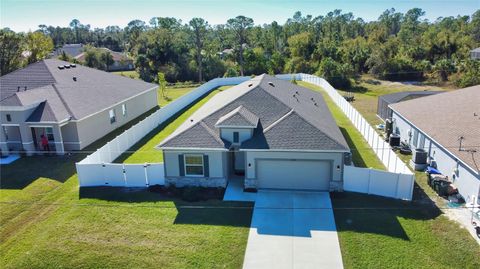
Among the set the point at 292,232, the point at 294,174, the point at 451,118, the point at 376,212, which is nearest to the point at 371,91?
the point at 451,118

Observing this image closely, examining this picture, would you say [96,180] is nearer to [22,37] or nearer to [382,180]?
[382,180]

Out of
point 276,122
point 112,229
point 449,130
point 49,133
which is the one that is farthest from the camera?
point 49,133

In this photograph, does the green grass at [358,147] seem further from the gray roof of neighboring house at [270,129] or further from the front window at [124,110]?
the front window at [124,110]

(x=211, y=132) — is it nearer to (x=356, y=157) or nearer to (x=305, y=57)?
(x=356, y=157)

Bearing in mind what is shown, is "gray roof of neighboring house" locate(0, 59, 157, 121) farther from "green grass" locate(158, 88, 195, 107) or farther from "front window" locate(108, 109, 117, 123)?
"green grass" locate(158, 88, 195, 107)

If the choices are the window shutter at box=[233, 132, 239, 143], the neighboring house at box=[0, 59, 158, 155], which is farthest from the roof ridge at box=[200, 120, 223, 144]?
the neighboring house at box=[0, 59, 158, 155]

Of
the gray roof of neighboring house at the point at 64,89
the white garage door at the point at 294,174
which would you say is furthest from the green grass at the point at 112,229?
the gray roof of neighboring house at the point at 64,89
